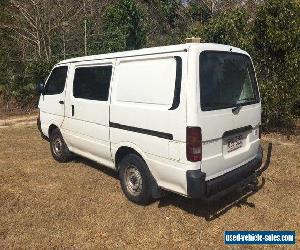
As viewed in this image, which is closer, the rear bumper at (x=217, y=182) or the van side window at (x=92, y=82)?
the rear bumper at (x=217, y=182)

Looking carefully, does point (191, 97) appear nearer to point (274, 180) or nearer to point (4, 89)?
point (274, 180)

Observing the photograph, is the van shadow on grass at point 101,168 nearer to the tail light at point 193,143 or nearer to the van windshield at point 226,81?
the tail light at point 193,143

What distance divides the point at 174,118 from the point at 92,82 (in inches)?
→ 83.7

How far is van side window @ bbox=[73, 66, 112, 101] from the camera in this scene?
5.54 m

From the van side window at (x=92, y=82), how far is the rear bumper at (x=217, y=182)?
6.68 feet

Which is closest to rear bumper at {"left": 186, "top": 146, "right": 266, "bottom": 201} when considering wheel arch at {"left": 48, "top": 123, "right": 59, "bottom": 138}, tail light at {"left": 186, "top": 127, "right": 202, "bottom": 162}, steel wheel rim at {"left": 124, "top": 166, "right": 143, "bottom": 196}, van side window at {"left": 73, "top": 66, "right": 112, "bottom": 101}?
tail light at {"left": 186, "top": 127, "right": 202, "bottom": 162}

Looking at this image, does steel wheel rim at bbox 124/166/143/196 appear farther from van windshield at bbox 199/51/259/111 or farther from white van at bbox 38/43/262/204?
van windshield at bbox 199/51/259/111

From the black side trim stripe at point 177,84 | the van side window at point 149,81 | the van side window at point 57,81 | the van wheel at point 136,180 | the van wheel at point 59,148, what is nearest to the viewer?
the black side trim stripe at point 177,84

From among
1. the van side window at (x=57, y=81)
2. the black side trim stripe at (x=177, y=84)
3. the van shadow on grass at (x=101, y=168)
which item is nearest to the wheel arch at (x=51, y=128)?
the van side window at (x=57, y=81)

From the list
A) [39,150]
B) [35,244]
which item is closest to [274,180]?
[35,244]

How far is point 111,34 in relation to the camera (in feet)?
57.1

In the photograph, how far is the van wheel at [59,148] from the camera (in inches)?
280

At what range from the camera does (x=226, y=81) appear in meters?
4.68

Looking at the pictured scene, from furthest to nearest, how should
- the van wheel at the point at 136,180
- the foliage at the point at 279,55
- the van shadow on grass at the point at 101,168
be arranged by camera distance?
1. the foliage at the point at 279,55
2. the van shadow on grass at the point at 101,168
3. the van wheel at the point at 136,180
